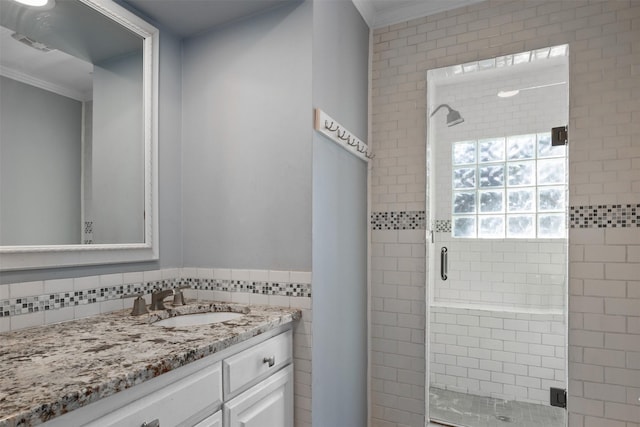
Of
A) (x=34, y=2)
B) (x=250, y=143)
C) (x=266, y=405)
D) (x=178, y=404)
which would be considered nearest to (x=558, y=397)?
(x=266, y=405)

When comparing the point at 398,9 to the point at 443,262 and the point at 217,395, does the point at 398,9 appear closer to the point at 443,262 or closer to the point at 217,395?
the point at 443,262

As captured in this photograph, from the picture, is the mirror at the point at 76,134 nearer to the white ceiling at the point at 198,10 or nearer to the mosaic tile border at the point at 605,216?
the white ceiling at the point at 198,10

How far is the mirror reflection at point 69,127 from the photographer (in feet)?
4.42

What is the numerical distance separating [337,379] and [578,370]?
4.23 feet

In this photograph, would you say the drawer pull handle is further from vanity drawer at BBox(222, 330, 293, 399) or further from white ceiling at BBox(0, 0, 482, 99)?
white ceiling at BBox(0, 0, 482, 99)

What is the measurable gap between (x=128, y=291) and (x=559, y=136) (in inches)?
97.0

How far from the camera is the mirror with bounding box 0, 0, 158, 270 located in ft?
4.43

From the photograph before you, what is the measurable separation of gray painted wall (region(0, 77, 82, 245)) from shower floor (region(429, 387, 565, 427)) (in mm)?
2270

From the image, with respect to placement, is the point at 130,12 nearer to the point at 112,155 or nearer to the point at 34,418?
the point at 112,155

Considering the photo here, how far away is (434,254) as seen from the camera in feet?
7.91

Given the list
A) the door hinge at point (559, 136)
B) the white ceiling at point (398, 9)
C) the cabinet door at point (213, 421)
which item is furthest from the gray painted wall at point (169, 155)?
the door hinge at point (559, 136)

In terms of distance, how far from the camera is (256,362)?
Answer: 145 cm

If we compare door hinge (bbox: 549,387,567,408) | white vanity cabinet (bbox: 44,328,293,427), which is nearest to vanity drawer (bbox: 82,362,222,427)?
white vanity cabinet (bbox: 44,328,293,427)

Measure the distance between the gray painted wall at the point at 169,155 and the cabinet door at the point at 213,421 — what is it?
0.90 meters
